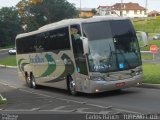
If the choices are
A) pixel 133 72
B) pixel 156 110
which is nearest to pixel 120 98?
pixel 133 72

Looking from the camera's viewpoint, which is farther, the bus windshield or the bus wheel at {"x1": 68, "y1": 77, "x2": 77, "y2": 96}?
the bus wheel at {"x1": 68, "y1": 77, "x2": 77, "y2": 96}

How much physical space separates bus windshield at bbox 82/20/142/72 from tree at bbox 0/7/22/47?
101 m

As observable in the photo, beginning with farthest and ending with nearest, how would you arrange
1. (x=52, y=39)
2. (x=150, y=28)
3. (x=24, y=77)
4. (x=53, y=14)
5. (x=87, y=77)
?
1. (x=53, y=14)
2. (x=150, y=28)
3. (x=24, y=77)
4. (x=52, y=39)
5. (x=87, y=77)

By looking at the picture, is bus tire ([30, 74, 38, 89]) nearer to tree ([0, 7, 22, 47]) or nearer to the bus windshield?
the bus windshield

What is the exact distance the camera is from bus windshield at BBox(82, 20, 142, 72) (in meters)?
19.4

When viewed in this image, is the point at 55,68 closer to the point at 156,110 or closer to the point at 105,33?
the point at 105,33

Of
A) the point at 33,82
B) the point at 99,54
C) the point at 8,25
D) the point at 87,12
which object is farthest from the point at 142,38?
the point at 87,12

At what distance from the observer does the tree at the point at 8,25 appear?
395ft

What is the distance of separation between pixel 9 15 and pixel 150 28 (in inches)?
1562

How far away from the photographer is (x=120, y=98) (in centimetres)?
1909

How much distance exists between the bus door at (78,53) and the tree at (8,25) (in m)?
100.0

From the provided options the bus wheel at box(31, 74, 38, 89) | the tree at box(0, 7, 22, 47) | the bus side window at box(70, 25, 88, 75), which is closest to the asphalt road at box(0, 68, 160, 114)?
the bus side window at box(70, 25, 88, 75)

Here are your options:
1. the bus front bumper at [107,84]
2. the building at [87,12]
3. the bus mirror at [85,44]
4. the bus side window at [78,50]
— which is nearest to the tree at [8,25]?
the building at [87,12]

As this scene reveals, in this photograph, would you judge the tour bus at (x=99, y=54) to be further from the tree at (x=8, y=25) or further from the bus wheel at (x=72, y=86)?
the tree at (x=8, y=25)
